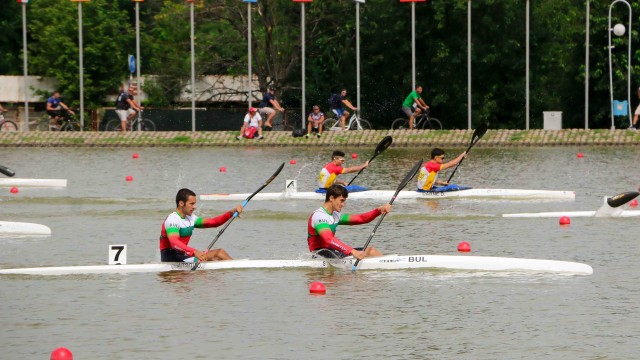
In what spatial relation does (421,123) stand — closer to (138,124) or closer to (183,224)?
(138,124)

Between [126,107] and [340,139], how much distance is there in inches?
327

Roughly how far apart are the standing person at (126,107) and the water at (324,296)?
19305 millimetres

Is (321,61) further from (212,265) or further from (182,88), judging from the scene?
(212,265)

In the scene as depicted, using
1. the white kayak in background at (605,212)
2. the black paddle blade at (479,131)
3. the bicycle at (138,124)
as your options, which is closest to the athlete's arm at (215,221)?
the white kayak in background at (605,212)

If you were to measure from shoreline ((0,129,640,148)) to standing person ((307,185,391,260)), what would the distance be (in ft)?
91.2

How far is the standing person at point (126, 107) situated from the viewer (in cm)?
5119

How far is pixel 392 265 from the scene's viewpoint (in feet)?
67.1

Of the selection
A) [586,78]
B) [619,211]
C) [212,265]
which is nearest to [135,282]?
[212,265]

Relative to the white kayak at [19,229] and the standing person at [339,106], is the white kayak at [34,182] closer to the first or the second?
the white kayak at [19,229]

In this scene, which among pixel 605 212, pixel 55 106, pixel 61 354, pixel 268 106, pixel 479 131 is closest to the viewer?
pixel 61 354

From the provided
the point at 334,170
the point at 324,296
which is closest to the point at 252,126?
the point at 334,170

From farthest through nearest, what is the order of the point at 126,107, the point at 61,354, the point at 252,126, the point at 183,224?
the point at 126,107
the point at 252,126
the point at 183,224
the point at 61,354

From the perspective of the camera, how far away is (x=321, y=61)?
61594 millimetres

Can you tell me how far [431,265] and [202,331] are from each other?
4.89m
